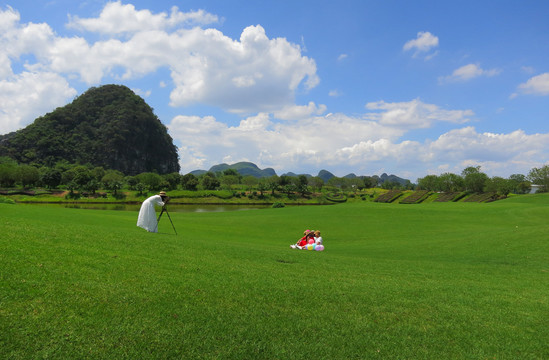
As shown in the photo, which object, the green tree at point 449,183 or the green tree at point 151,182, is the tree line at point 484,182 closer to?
the green tree at point 449,183

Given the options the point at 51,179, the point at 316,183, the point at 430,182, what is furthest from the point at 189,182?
the point at 430,182

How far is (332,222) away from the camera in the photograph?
33.4 meters

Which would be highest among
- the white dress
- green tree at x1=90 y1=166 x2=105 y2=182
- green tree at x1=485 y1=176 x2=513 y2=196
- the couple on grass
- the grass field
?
green tree at x1=90 y1=166 x2=105 y2=182

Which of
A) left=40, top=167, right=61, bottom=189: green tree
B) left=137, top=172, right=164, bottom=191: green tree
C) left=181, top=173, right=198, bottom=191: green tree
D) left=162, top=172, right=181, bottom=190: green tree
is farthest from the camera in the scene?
left=162, top=172, right=181, bottom=190: green tree

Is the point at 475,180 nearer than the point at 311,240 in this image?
No

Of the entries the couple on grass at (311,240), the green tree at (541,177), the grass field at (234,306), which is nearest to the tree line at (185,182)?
the green tree at (541,177)

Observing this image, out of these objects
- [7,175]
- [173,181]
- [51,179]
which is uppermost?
[7,175]

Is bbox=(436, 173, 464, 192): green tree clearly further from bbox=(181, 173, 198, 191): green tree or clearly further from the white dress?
the white dress

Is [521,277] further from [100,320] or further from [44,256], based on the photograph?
[44,256]

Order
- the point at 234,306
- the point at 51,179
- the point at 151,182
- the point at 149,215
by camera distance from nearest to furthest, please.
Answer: the point at 234,306 → the point at 149,215 → the point at 51,179 → the point at 151,182

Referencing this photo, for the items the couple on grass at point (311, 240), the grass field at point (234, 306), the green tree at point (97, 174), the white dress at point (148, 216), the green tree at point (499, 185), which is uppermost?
the green tree at point (97, 174)

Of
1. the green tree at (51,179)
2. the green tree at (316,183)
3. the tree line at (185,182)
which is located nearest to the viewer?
the tree line at (185,182)

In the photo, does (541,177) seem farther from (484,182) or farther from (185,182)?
(185,182)

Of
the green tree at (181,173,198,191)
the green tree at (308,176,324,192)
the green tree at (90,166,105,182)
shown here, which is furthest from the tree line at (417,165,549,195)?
the green tree at (90,166,105,182)
